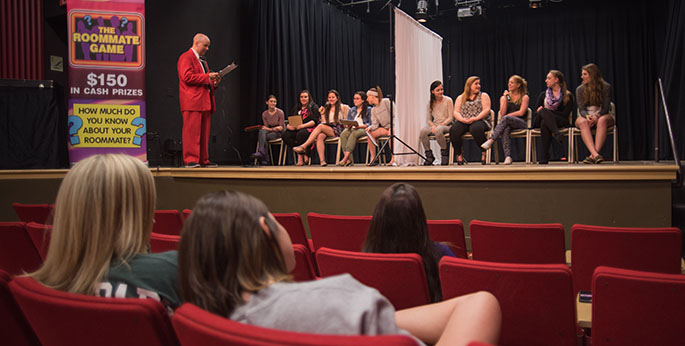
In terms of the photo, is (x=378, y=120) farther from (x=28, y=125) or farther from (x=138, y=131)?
(x=28, y=125)

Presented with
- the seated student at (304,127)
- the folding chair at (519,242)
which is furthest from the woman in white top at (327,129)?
the folding chair at (519,242)

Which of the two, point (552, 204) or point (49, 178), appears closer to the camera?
point (552, 204)

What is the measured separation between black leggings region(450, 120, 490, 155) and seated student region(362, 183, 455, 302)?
403 cm

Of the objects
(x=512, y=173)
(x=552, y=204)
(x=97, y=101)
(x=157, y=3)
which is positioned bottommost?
(x=552, y=204)

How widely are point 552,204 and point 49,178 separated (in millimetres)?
4970

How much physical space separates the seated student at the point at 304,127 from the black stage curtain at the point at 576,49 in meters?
2.56

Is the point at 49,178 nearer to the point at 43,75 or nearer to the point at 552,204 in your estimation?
the point at 43,75

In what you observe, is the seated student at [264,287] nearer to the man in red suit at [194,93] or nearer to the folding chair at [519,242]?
the folding chair at [519,242]

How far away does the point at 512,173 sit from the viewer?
147 inches

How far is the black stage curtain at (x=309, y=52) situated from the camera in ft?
29.8

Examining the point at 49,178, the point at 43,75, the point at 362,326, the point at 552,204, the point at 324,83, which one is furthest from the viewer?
the point at 324,83

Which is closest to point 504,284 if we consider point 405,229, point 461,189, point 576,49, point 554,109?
point 405,229

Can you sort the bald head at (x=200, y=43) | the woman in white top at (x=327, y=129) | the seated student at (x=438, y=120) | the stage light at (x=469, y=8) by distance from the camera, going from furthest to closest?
the stage light at (x=469, y=8) < the woman in white top at (x=327, y=129) < the seated student at (x=438, y=120) < the bald head at (x=200, y=43)

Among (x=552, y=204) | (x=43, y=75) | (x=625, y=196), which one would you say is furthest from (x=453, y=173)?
(x=43, y=75)
